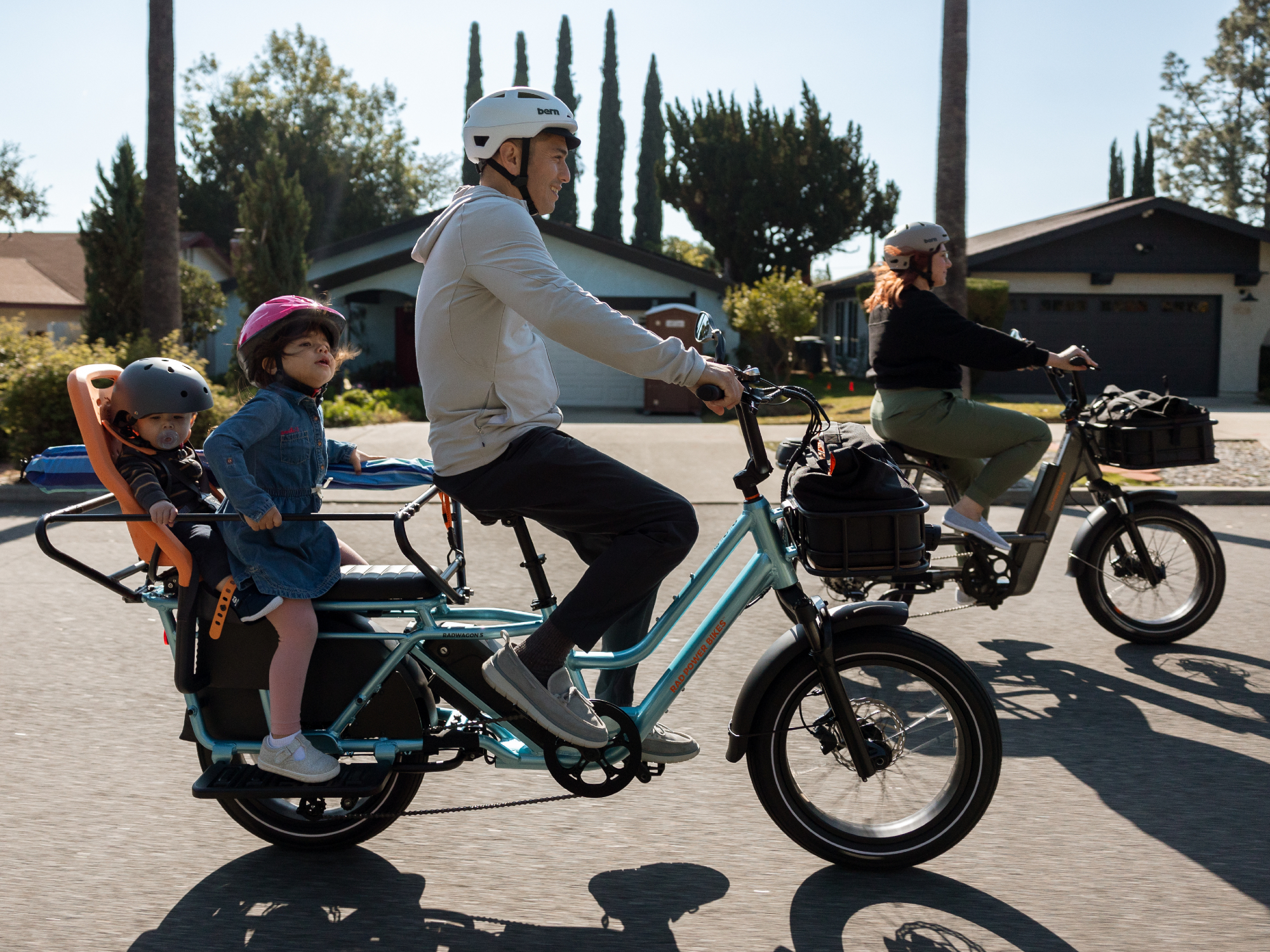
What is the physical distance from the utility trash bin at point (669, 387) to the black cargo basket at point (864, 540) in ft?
63.9

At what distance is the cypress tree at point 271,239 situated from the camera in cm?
2498

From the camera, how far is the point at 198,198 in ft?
177

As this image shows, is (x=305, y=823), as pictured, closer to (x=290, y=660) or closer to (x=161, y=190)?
(x=290, y=660)

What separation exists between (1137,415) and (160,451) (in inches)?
169

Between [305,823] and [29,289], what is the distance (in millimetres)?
36915

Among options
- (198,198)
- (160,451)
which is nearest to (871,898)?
(160,451)

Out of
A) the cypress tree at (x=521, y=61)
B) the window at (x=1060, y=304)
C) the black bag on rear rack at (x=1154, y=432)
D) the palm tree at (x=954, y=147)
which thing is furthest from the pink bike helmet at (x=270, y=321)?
the cypress tree at (x=521, y=61)

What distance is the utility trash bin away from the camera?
75.0ft

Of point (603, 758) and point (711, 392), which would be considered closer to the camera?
point (711, 392)

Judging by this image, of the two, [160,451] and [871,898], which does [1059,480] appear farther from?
[160,451]

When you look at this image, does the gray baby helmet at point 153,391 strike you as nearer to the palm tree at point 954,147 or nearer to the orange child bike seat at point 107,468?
the orange child bike seat at point 107,468

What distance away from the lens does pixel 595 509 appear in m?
3.04

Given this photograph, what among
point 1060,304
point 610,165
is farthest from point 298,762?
point 610,165

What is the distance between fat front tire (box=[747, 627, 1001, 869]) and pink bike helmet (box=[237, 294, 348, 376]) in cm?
169
